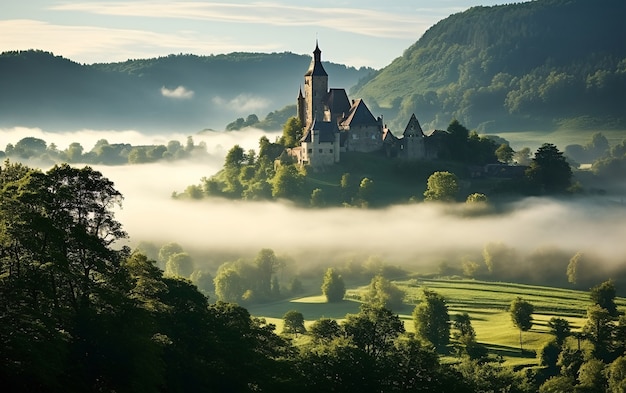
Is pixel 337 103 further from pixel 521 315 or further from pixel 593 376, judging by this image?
pixel 593 376

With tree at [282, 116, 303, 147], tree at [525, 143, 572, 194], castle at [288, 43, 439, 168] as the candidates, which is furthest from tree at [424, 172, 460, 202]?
tree at [282, 116, 303, 147]

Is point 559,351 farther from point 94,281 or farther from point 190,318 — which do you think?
point 94,281

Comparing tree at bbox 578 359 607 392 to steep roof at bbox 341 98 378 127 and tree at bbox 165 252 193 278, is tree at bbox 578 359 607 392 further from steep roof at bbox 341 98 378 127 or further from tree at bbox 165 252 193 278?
tree at bbox 165 252 193 278

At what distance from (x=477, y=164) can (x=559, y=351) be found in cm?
6764

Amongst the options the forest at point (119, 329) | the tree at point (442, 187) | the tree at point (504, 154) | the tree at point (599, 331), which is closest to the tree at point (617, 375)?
the tree at point (599, 331)

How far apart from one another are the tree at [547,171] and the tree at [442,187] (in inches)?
529

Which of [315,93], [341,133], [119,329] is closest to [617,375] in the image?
[119,329]

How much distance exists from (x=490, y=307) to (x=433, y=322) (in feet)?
73.7

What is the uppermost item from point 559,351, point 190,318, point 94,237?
point 94,237

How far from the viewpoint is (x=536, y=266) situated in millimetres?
171250

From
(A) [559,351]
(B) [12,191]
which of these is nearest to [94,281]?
(B) [12,191]

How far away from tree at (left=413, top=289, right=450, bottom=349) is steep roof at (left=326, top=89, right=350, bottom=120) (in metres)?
51.9

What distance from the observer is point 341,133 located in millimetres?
173500

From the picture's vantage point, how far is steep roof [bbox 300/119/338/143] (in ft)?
549
